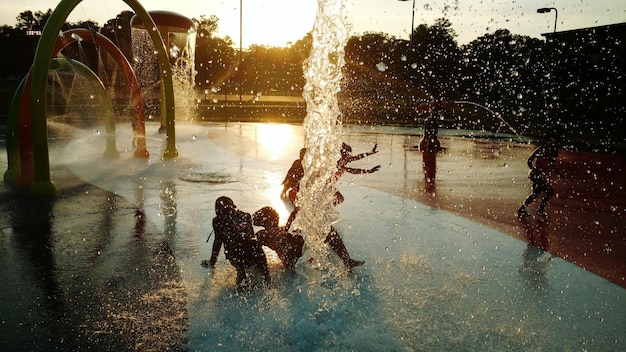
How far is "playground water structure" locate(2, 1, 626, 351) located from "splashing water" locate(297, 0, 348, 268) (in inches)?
1.1

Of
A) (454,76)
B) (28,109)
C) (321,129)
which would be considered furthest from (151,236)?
(454,76)

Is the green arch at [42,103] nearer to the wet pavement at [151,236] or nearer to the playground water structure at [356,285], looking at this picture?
the wet pavement at [151,236]

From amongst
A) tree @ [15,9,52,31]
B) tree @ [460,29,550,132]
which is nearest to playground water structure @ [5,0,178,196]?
tree @ [460,29,550,132]

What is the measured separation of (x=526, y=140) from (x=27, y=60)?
2112 inches

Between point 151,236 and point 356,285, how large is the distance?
2789 mm

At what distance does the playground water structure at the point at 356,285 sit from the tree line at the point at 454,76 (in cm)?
1098

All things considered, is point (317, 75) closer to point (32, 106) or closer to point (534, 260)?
point (534, 260)

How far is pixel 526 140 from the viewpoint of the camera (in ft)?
66.1

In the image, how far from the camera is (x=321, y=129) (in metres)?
7.21

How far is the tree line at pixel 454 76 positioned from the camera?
30.3 metres

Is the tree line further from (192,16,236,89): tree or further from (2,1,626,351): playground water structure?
(2,1,626,351): playground water structure

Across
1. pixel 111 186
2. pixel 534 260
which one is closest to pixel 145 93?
pixel 111 186

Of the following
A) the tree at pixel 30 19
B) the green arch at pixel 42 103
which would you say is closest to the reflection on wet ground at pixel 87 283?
the green arch at pixel 42 103

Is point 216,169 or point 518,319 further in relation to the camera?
point 216,169
